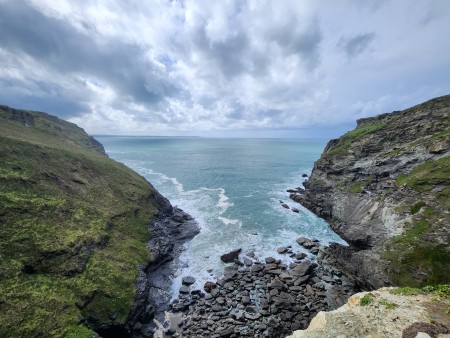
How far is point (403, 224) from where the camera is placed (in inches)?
1433

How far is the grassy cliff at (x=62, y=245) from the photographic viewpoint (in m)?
23.9

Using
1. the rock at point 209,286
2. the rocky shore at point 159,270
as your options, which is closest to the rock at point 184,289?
the rocky shore at point 159,270

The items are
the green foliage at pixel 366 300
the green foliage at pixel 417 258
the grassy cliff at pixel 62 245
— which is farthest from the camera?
the green foliage at pixel 417 258

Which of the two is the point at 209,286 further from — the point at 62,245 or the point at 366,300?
the point at 366,300

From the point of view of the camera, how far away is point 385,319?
16.4m

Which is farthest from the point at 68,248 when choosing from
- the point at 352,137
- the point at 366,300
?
the point at 352,137

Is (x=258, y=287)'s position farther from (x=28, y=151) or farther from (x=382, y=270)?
(x=28, y=151)

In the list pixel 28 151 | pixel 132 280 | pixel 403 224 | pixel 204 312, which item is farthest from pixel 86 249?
pixel 403 224

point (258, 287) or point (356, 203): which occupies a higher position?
point (356, 203)

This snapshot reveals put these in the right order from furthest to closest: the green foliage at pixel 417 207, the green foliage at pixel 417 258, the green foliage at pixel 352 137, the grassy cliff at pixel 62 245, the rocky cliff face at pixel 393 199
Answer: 1. the green foliage at pixel 352 137
2. the green foliage at pixel 417 207
3. the rocky cliff face at pixel 393 199
4. the green foliage at pixel 417 258
5. the grassy cliff at pixel 62 245

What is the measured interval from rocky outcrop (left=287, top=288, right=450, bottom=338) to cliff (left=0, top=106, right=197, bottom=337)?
75.0 ft

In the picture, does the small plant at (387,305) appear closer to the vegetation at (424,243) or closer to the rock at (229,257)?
the vegetation at (424,243)

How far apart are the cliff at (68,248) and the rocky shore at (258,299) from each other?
579cm

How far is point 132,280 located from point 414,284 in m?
36.0
